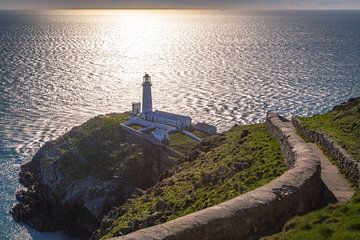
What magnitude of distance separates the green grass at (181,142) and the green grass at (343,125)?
1102 inches

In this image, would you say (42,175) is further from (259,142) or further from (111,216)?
(259,142)

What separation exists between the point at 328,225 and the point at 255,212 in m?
2.32

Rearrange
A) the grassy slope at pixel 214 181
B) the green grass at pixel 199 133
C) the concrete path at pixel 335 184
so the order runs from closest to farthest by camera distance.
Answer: the concrete path at pixel 335 184, the grassy slope at pixel 214 181, the green grass at pixel 199 133

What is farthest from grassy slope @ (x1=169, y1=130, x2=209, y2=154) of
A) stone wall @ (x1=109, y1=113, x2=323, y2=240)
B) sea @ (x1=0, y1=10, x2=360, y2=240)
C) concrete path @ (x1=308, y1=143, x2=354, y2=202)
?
stone wall @ (x1=109, y1=113, x2=323, y2=240)

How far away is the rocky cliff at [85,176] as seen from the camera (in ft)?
202

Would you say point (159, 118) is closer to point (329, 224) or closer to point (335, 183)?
point (335, 183)

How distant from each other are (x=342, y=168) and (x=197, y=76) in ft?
379

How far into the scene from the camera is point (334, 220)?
51.5 feet

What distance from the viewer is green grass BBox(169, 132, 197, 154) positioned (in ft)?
224

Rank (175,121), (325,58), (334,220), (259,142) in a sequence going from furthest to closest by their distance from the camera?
(325,58), (175,121), (259,142), (334,220)

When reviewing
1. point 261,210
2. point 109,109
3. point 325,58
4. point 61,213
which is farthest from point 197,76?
point 261,210

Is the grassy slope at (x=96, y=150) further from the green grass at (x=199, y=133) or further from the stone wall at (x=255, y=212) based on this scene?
the stone wall at (x=255, y=212)

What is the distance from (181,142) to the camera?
70.9 m

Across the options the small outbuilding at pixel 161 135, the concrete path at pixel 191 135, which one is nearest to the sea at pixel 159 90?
the concrete path at pixel 191 135
